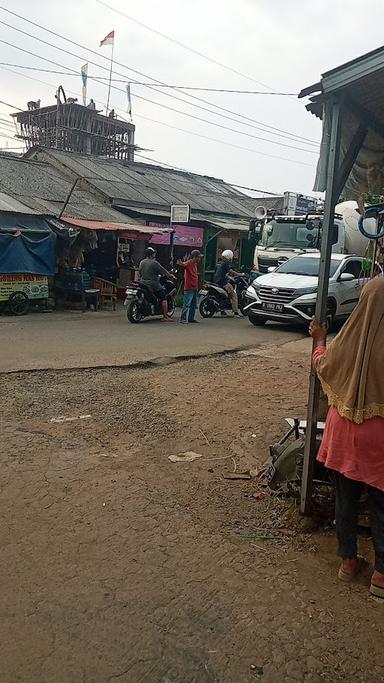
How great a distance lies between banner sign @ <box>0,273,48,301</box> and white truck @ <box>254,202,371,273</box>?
21.1ft

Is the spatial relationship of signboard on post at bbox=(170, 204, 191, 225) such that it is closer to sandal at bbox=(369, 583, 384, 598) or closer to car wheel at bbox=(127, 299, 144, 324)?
car wheel at bbox=(127, 299, 144, 324)

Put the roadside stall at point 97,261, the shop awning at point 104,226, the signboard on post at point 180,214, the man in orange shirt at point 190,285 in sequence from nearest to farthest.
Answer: the man in orange shirt at point 190,285, the shop awning at point 104,226, the roadside stall at point 97,261, the signboard on post at point 180,214

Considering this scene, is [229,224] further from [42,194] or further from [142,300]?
[142,300]

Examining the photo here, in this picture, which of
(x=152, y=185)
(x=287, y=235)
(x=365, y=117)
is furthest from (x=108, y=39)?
(x=365, y=117)

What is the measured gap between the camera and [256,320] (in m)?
12.7

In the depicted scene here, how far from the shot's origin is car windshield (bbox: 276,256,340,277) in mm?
12625

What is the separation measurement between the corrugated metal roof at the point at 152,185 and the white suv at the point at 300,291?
806 cm

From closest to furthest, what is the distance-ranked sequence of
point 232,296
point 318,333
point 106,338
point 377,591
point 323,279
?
point 377,591
point 318,333
point 323,279
point 106,338
point 232,296

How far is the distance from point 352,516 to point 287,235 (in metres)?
13.9

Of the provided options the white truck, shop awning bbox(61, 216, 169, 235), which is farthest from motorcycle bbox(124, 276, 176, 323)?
the white truck

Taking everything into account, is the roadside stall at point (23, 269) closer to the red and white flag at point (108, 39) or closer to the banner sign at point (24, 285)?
the banner sign at point (24, 285)

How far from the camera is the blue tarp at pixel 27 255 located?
42.4ft

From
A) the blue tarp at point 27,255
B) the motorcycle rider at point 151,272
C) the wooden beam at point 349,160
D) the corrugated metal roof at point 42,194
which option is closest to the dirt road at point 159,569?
the wooden beam at point 349,160

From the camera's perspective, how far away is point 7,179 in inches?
633
